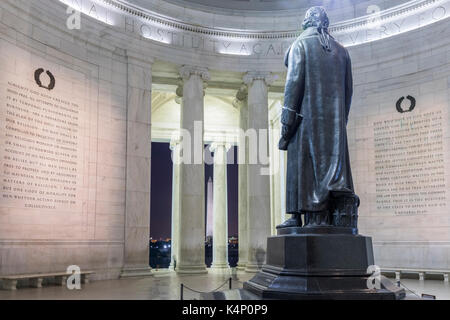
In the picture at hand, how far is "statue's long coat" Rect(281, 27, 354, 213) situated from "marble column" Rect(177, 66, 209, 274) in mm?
13260

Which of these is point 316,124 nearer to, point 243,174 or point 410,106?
point 410,106

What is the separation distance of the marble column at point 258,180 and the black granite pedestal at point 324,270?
45.8ft

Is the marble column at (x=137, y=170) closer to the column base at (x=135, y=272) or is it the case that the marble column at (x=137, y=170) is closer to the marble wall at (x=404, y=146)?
the column base at (x=135, y=272)

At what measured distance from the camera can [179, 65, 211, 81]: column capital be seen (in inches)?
894

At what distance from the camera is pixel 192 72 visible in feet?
74.9

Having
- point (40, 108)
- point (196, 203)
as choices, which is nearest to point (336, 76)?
point (40, 108)

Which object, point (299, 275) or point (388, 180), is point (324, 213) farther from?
point (388, 180)

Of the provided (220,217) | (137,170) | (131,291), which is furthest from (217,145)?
(131,291)

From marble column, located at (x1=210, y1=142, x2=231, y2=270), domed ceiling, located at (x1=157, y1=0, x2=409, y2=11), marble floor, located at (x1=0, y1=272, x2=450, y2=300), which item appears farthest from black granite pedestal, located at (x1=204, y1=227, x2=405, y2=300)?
marble column, located at (x1=210, y1=142, x2=231, y2=270)

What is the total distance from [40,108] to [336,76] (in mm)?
12355

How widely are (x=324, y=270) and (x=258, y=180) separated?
49.2 feet

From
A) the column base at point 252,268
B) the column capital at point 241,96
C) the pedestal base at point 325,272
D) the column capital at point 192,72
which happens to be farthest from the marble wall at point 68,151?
the pedestal base at point 325,272
